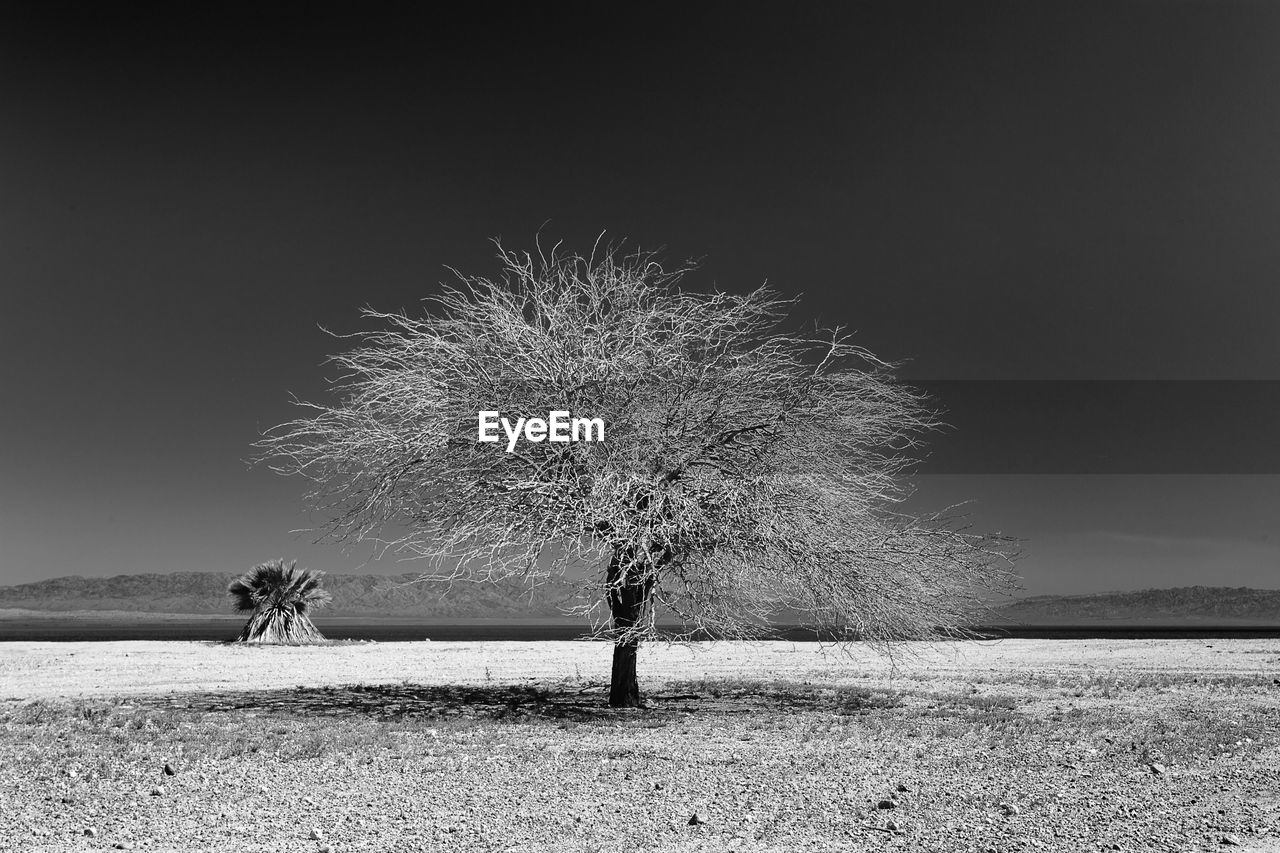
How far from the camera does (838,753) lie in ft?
38.1

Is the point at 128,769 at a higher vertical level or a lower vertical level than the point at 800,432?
lower

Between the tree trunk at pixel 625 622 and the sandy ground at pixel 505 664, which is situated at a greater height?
the tree trunk at pixel 625 622

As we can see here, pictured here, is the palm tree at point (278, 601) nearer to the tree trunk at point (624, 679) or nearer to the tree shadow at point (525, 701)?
the tree shadow at point (525, 701)

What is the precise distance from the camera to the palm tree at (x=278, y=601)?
4022 cm

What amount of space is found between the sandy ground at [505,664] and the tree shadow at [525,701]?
42.8 inches

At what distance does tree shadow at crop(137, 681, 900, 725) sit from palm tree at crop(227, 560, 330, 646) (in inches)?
837

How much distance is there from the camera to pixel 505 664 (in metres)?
28.5

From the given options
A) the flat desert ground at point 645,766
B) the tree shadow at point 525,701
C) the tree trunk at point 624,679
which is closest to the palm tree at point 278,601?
the flat desert ground at point 645,766

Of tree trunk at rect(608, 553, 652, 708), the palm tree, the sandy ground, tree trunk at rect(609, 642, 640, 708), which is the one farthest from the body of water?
the palm tree

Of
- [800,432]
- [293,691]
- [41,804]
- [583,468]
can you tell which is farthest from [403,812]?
[293,691]

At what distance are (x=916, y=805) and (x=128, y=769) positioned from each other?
692 cm

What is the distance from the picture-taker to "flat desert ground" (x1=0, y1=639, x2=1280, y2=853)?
780 centimetres

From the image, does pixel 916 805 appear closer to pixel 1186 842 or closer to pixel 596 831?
pixel 1186 842

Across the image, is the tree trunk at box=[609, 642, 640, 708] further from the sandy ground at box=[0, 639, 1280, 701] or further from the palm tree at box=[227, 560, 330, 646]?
the palm tree at box=[227, 560, 330, 646]
